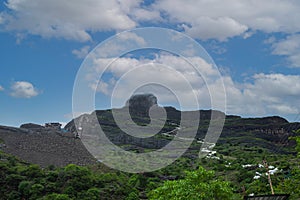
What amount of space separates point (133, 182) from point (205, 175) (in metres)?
37.1

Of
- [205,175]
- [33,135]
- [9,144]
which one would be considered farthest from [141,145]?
[205,175]

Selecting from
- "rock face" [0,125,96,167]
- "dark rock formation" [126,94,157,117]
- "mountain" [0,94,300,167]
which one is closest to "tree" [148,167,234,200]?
"dark rock formation" [126,94,157,117]

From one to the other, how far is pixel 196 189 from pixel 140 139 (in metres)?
95.6

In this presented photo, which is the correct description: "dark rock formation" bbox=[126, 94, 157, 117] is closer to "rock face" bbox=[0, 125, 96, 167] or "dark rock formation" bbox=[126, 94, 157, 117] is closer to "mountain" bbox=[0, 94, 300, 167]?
"mountain" bbox=[0, 94, 300, 167]

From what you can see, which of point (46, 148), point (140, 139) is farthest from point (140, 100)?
point (46, 148)

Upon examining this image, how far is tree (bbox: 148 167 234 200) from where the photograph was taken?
22.6 metres

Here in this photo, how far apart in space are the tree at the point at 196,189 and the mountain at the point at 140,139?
87.2ft

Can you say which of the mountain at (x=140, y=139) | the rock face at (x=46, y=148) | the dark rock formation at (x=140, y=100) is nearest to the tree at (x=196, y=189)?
the dark rock formation at (x=140, y=100)

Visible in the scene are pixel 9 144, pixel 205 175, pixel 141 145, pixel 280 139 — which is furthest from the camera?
pixel 280 139

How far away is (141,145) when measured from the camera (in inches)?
4513

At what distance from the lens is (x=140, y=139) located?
118m

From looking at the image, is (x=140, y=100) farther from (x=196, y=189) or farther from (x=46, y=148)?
(x=196, y=189)

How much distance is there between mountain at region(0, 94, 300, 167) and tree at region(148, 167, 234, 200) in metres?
26.6

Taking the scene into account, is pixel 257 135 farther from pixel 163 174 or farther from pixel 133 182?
pixel 133 182
